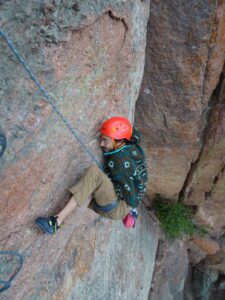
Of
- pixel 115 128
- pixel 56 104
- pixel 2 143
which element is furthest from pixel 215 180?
pixel 2 143

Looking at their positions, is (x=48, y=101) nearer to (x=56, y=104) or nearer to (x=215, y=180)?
(x=56, y=104)

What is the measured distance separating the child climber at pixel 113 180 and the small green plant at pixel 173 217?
387 centimetres

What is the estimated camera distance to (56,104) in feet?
9.97

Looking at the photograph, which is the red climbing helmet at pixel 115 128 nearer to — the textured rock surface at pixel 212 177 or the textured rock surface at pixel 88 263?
the textured rock surface at pixel 88 263

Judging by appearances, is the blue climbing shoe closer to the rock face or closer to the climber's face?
the rock face

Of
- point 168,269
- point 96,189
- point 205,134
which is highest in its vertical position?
point 96,189

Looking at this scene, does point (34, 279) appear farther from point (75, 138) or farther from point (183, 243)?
point (183, 243)

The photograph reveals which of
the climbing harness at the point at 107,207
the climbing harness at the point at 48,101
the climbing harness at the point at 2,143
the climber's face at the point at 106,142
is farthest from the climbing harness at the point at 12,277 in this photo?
the climber's face at the point at 106,142

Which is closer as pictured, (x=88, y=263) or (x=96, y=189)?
(x=96, y=189)

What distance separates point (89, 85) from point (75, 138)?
629mm

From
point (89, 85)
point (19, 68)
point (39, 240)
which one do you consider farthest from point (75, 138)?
point (39, 240)

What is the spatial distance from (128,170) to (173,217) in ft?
15.7

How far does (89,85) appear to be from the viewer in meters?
3.37

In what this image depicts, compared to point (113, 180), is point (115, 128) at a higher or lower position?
higher
